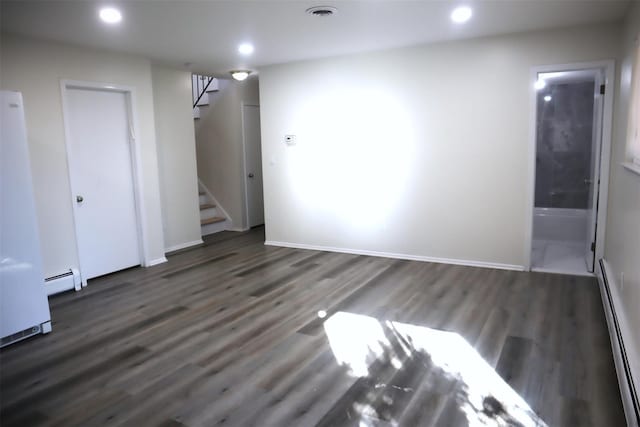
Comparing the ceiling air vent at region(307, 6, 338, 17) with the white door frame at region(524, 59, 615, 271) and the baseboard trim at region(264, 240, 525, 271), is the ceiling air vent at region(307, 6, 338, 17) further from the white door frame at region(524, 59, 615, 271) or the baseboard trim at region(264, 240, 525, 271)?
the baseboard trim at region(264, 240, 525, 271)

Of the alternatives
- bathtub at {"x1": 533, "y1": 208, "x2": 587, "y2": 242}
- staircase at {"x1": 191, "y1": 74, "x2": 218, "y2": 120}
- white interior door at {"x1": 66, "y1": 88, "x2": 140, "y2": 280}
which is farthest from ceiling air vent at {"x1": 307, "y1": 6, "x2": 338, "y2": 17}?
bathtub at {"x1": 533, "y1": 208, "x2": 587, "y2": 242}

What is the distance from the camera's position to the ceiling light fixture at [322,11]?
3.57 m

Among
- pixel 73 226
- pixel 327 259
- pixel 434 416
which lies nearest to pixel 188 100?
pixel 73 226

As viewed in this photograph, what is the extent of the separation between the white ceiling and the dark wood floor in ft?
8.34

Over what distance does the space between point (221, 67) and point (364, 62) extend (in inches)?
80.3

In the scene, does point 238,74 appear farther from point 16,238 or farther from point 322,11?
point 16,238

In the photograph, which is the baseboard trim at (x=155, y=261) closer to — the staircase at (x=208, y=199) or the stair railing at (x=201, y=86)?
the staircase at (x=208, y=199)

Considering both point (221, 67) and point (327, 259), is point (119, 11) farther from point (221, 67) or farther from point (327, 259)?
point (327, 259)

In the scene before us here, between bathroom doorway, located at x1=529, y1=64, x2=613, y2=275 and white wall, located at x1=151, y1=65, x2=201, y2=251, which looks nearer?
white wall, located at x1=151, y1=65, x2=201, y2=251

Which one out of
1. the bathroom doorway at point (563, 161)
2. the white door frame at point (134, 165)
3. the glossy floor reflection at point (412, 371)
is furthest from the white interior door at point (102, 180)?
the bathroom doorway at point (563, 161)

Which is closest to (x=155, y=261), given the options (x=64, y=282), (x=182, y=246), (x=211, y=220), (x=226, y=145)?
(x=182, y=246)

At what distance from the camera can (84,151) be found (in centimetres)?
486

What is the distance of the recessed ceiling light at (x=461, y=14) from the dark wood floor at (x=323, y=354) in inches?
100

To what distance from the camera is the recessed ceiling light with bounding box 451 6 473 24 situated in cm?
370
